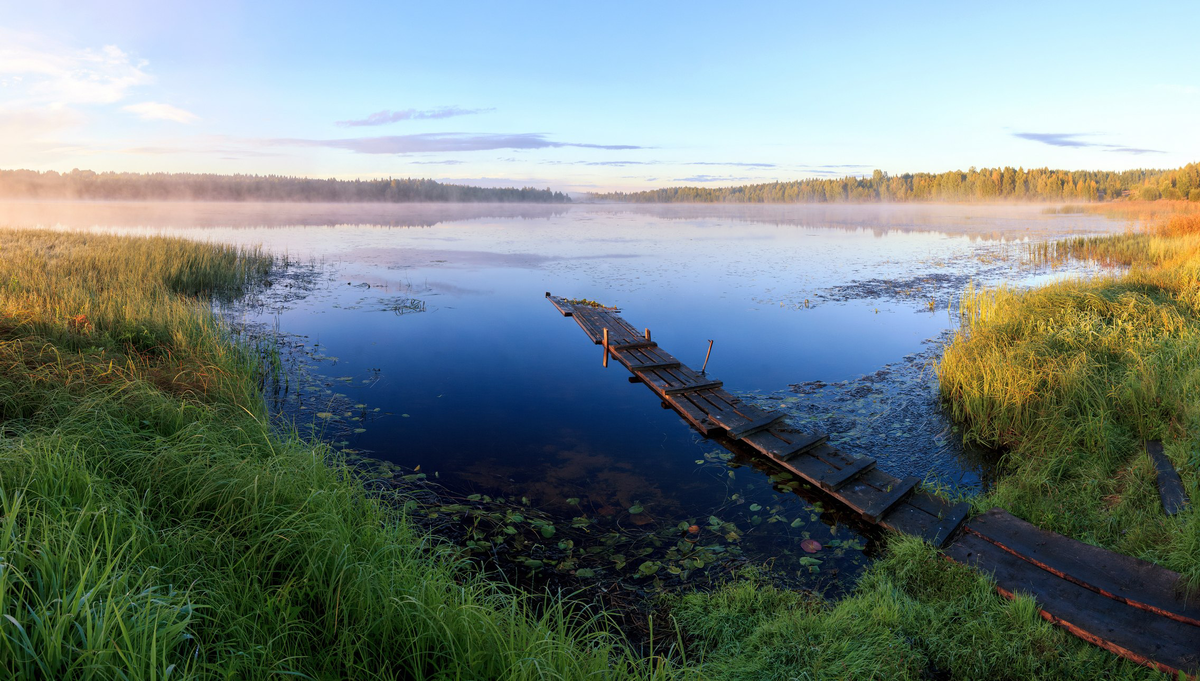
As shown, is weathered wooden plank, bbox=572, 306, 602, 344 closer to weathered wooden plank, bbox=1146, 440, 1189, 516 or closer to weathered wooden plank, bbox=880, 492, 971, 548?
weathered wooden plank, bbox=880, 492, 971, 548

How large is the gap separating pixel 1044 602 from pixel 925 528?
129 cm

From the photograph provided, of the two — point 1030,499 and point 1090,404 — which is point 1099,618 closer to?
point 1030,499

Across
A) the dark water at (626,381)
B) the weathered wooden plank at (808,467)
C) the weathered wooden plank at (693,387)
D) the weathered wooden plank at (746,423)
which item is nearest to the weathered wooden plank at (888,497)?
the dark water at (626,381)

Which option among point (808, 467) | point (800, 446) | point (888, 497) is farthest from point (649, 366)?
point (888, 497)

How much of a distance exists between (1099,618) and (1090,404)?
4.37m

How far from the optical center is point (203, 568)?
3504mm

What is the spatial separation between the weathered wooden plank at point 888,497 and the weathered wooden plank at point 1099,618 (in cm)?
90

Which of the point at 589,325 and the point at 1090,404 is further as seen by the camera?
the point at 589,325

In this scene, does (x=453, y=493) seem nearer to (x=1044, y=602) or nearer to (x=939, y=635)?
(x=939, y=635)

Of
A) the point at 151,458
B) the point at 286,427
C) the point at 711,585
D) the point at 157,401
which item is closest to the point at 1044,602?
the point at 711,585

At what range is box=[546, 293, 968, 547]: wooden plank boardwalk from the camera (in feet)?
19.4

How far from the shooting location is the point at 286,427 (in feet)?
27.1

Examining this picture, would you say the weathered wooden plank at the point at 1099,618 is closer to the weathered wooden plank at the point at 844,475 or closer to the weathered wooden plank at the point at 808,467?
the weathered wooden plank at the point at 844,475

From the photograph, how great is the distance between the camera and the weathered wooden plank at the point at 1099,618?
3855 mm
